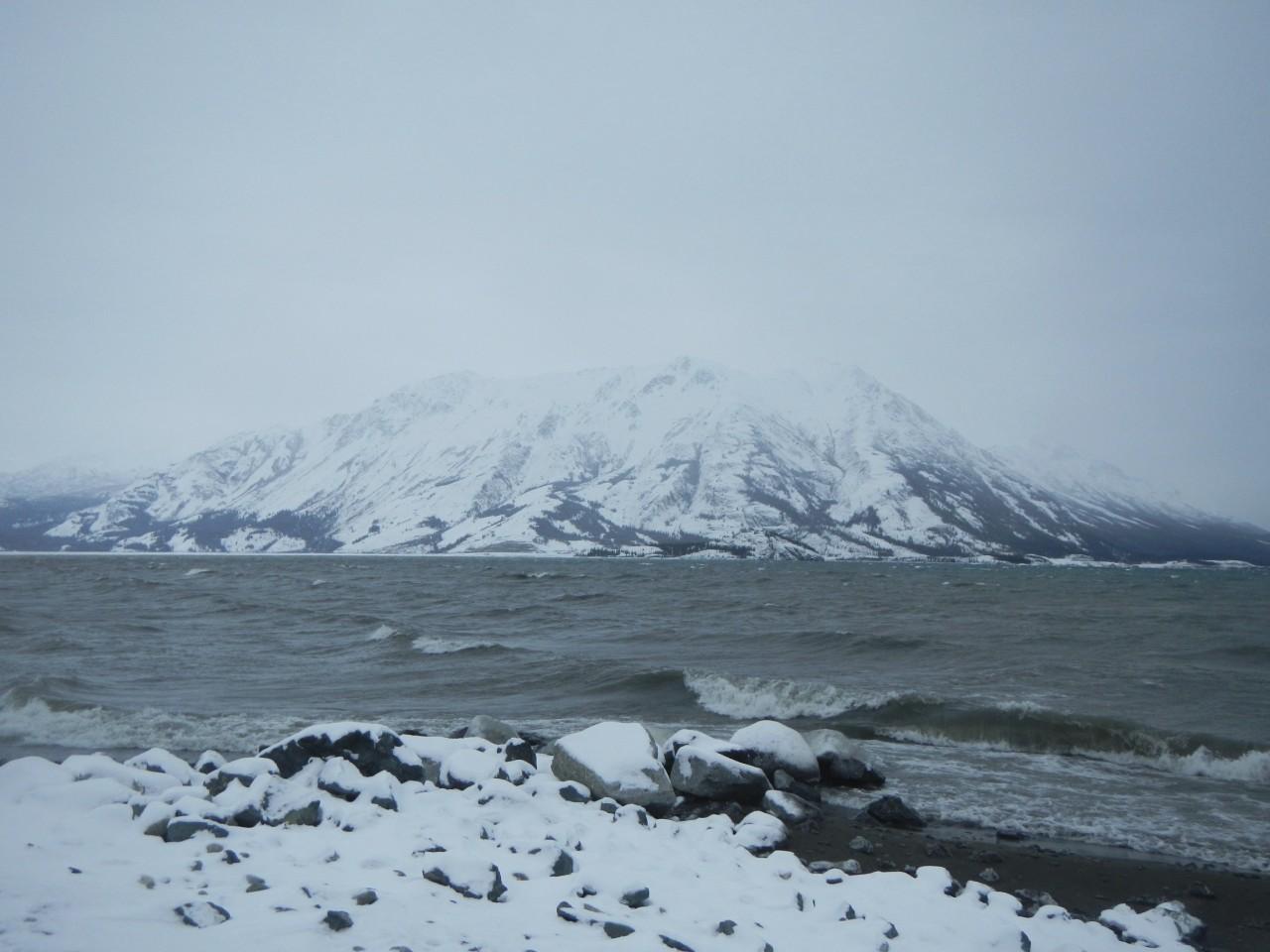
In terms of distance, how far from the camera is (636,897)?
29.6 feet

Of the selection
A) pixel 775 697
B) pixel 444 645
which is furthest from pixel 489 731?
pixel 444 645

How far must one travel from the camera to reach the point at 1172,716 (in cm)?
2238

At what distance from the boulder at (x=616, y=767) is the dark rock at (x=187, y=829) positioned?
6.29 metres

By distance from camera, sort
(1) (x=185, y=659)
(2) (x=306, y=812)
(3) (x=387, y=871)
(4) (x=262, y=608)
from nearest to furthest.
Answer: (3) (x=387, y=871), (2) (x=306, y=812), (1) (x=185, y=659), (4) (x=262, y=608)

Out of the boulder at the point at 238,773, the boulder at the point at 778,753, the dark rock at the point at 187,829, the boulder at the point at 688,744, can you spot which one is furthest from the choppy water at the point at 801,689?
the dark rock at the point at 187,829

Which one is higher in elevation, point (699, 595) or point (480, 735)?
point (480, 735)

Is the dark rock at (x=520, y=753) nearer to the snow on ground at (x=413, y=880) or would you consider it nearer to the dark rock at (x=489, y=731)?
the dark rock at (x=489, y=731)

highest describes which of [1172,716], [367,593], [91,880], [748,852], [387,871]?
[91,880]

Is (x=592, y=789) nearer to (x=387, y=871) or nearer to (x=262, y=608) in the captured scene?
(x=387, y=871)

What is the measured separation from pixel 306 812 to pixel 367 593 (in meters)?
76.8

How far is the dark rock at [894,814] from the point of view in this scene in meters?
13.9

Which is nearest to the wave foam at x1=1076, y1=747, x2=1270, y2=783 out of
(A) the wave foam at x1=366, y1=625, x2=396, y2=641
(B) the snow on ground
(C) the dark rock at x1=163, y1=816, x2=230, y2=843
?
(B) the snow on ground

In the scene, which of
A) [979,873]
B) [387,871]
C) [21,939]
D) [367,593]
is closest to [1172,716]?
[979,873]

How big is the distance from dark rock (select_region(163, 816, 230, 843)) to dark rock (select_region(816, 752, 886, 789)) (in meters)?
11.5
